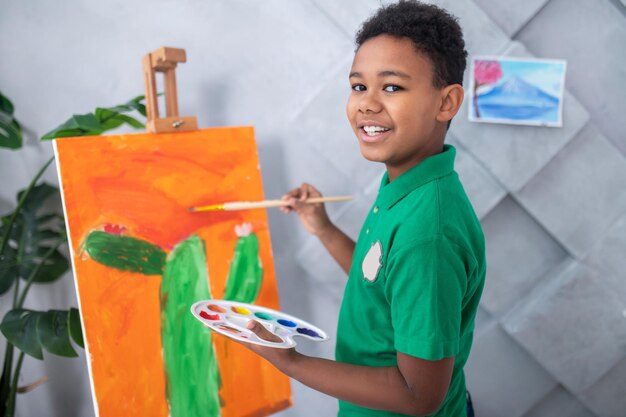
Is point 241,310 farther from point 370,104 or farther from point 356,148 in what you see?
point 356,148

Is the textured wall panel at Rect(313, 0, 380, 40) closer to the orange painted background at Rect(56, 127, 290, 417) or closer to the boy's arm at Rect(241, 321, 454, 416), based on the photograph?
the orange painted background at Rect(56, 127, 290, 417)

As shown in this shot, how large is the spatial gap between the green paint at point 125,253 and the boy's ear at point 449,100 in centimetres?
63

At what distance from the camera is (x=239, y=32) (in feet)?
4.81

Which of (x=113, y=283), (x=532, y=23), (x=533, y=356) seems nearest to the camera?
(x=113, y=283)

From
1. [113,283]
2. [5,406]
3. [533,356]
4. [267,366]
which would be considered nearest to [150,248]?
[113,283]

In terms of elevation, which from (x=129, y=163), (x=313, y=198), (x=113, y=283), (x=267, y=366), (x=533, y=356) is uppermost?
(x=129, y=163)

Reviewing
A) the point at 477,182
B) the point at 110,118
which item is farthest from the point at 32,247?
the point at 477,182

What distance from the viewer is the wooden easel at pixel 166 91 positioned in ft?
3.82

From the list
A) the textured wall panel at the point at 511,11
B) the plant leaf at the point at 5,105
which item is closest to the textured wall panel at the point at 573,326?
the textured wall panel at the point at 511,11

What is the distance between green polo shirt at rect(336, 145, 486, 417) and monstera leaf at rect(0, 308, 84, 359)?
549mm

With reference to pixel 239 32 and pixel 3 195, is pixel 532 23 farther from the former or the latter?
pixel 3 195

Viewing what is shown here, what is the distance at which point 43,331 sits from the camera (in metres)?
1.11

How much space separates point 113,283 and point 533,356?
1257mm

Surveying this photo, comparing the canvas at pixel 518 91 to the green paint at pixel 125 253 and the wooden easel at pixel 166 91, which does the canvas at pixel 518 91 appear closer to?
the wooden easel at pixel 166 91
